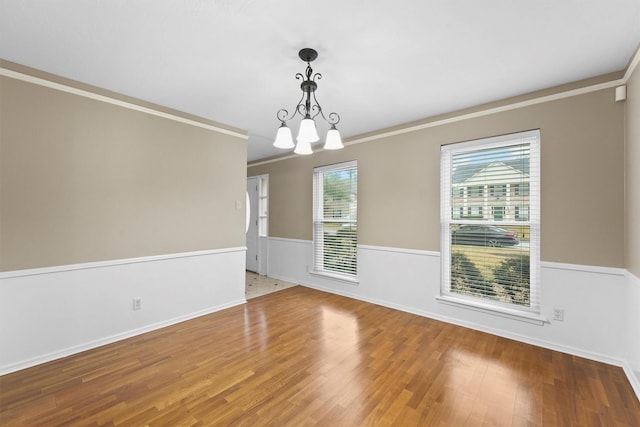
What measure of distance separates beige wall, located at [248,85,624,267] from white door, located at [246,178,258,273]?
242 centimetres

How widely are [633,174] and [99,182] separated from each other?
4.68 m

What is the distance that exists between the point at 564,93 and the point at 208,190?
403cm

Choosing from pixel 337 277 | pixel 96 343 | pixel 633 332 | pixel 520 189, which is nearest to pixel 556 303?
pixel 633 332

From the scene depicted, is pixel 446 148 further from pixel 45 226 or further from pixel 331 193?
pixel 45 226

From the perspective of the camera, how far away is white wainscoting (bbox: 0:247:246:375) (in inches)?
90.1

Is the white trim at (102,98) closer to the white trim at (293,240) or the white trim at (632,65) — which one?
the white trim at (293,240)

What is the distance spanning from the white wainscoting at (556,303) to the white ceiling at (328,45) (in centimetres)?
185

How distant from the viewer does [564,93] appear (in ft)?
8.59

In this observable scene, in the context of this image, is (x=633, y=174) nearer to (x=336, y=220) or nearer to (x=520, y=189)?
(x=520, y=189)

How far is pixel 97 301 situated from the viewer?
2.72 m

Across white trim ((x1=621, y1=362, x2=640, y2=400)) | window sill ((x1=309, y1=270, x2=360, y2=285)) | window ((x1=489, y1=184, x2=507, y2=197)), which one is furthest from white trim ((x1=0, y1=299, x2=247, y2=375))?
white trim ((x1=621, y1=362, x2=640, y2=400))

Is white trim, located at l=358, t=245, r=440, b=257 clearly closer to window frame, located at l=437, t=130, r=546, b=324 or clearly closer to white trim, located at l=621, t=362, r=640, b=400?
window frame, located at l=437, t=130, r=546, b=324

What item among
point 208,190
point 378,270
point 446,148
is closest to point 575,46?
point 446,148

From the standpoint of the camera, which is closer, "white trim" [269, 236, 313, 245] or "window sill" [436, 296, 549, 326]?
"window sill" [436, 296, 549, 326]
